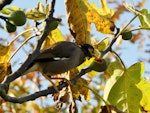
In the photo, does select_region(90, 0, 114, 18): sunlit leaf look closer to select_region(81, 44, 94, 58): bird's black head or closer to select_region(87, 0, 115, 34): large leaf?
select_region(87, 0, 115, 34): large leaf

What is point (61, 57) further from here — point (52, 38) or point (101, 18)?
point (101, 18)

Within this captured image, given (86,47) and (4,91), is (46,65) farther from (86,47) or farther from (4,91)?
(4,91)

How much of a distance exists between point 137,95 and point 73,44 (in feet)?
1.68

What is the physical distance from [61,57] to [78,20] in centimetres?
30

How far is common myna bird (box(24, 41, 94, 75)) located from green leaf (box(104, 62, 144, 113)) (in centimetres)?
23

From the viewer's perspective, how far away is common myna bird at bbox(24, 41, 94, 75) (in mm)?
2740

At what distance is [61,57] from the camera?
2.95 metres

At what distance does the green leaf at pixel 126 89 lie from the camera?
112 inches

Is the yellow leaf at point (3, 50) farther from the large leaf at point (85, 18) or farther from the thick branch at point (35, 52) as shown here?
the thick branch at point (35, 52)

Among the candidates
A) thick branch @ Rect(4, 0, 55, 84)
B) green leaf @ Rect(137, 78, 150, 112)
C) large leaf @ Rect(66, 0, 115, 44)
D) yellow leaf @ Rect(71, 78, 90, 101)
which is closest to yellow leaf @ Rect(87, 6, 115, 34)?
large leaf @ Rect(66, 0, 115, 44)

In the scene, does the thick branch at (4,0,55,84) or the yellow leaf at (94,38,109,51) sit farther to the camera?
the yellow leaf at (94,38,109,51)

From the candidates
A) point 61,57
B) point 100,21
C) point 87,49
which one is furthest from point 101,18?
point 61,57

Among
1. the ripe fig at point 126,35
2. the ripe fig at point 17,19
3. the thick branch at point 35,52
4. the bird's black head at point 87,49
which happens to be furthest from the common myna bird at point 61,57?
the thick branch at point 35,52

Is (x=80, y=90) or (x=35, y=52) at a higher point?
(x=35, y=52)
